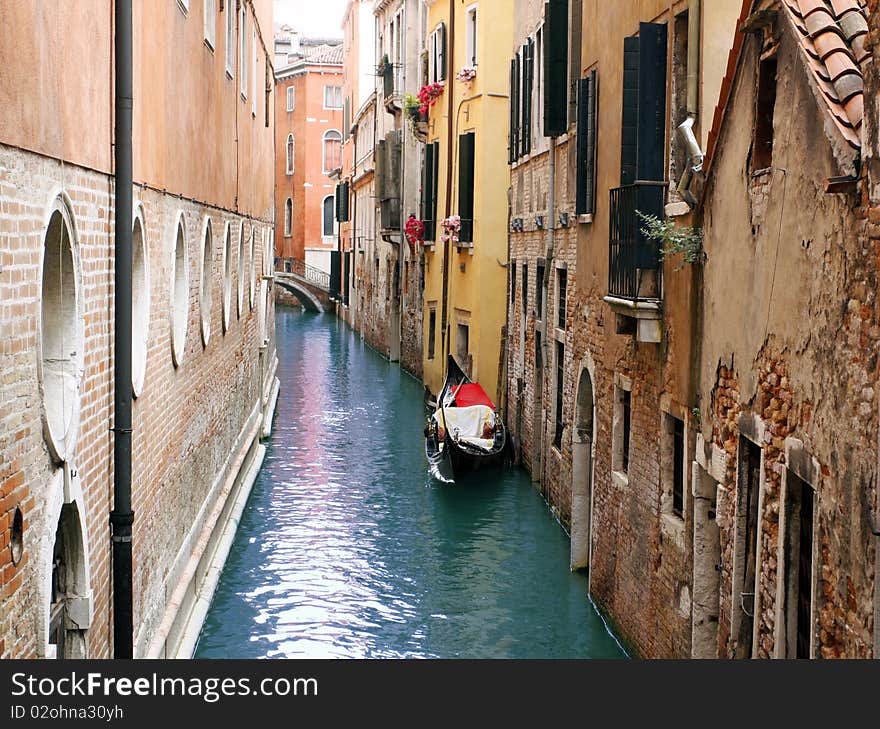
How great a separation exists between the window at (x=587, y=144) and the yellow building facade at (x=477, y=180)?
8107 millimetres

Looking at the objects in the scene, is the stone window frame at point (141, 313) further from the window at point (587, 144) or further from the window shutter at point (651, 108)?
the window at point (587, 144)

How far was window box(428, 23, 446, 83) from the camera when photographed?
2394 centimetres

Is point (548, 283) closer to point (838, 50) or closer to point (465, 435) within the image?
point (465, 435)

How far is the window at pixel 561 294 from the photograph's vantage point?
14571 millimetres

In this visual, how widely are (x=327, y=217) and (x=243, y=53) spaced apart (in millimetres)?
41196

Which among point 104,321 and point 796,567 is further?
point 104,321

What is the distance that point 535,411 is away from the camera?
16391 mm

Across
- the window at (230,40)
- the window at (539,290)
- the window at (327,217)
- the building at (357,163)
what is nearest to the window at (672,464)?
the window at (539,290)

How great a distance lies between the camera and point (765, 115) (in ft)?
21.6

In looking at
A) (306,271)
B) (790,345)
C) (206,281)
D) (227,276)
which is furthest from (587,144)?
(306,271)

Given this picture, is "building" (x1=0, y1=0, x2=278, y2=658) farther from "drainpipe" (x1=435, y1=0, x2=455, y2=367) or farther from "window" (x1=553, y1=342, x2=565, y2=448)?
"drainpipe" (x1=435, y1=0, x2=455, y2=367)

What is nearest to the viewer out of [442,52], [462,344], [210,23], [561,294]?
[210,23]
